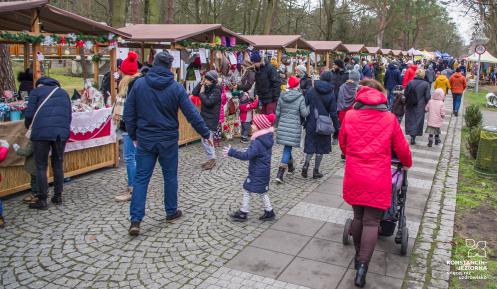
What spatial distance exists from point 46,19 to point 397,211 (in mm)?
5831

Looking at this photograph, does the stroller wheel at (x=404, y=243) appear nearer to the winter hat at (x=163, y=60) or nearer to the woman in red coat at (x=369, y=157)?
the woman in red coat at (x=369, y=157)

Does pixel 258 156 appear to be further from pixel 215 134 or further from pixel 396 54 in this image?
pixel 396 54

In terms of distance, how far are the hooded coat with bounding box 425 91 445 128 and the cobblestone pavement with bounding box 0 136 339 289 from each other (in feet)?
16.2

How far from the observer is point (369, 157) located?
4094 mm

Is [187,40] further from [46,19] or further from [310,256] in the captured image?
[310,256]

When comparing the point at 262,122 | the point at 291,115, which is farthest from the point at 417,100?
the point at 262,122

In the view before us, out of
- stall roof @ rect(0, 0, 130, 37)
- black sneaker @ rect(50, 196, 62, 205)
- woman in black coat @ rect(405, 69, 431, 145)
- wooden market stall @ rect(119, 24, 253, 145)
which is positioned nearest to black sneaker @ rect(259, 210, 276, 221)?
black sneaker @ rect(50, 196, 62, 205)

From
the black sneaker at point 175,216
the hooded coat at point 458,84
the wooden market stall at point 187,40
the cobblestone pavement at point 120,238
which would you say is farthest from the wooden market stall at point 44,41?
the hooded coat at point 458,84

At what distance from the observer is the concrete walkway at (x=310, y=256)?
14.3 feet

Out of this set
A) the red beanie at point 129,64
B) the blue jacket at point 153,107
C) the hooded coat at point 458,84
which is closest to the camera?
the blue jacket at point 153,107

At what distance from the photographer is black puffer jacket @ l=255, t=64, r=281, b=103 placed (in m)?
10.5

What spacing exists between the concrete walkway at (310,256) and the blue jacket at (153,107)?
1.56 m

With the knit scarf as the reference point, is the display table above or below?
below

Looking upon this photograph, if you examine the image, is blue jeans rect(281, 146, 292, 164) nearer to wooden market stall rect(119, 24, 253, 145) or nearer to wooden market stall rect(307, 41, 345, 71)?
wooden market stall rect(119, 24, 253, 145)
